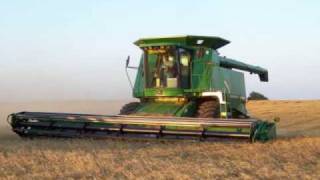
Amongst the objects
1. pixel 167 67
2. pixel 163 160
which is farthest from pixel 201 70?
pixel 163 160

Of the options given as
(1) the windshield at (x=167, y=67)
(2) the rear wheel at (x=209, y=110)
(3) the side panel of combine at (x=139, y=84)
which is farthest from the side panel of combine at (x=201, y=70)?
(3) the side panel of combine at (x=139, y=84)

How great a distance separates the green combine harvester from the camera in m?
11.6

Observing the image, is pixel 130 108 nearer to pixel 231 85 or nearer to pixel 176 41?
pixel 176 41

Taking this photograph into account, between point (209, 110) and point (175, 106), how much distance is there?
109cm

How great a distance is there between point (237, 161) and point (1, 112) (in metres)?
18.3

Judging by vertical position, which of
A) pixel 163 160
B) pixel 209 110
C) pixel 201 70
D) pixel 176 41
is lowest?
pixel 163 160

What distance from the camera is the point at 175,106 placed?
14109mm

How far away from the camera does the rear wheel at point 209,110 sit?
43.7 ft

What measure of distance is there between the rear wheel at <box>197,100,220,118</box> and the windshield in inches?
37.0

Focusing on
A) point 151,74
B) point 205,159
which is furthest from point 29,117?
point 205,159

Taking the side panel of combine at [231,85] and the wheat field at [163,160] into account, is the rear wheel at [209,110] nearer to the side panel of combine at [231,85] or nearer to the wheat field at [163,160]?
the side panel of combine at [231,85]

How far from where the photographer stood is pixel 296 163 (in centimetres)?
855

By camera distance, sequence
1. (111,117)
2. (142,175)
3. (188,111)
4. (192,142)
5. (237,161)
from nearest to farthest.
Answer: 1. (142,175)
2. (237,161)
3. (192,142)
4. (111,117)
5. (188,111)

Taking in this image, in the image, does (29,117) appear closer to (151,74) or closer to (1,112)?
(151,74)
